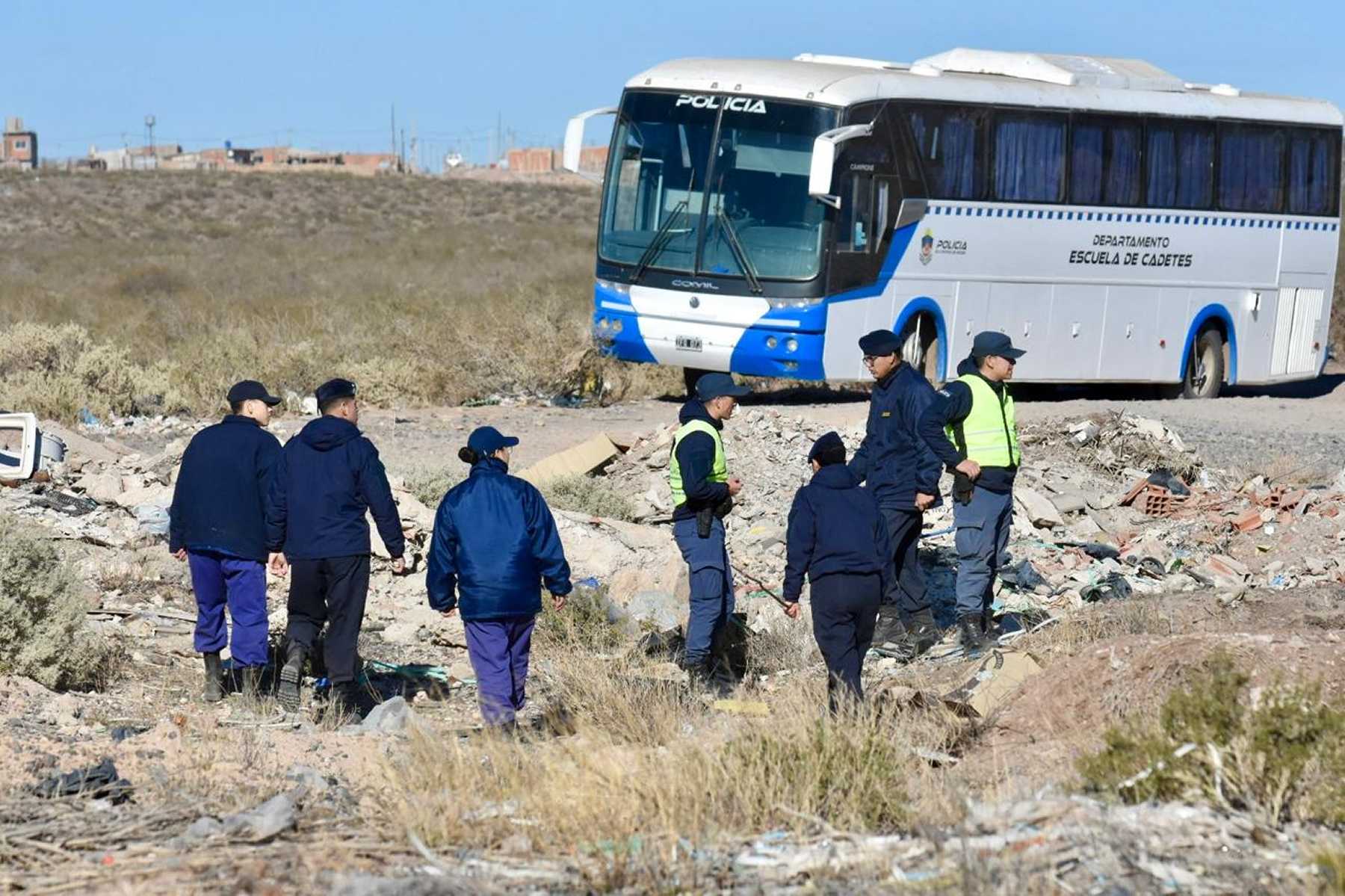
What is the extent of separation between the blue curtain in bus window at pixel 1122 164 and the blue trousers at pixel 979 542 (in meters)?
11.5

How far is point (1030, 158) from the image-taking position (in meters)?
20.4

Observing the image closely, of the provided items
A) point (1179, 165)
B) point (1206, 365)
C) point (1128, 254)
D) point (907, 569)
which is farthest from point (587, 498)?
→ point (1206, 365)

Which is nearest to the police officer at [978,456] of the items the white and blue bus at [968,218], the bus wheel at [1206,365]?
the white and blue bus at [968,218]

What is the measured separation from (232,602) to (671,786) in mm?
3639

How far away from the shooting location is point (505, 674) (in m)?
8.35

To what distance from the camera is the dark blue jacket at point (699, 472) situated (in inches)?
374

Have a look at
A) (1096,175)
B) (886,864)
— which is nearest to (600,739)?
(886,864)

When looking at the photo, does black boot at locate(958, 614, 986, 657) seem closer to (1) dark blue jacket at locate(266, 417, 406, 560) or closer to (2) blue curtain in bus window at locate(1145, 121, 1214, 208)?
(1) dark blue jacket at locate(266, 417, 406, 560)

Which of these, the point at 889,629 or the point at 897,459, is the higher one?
the point at 897,459

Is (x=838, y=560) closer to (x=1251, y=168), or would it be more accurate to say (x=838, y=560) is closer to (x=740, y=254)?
(x=740, y=254)

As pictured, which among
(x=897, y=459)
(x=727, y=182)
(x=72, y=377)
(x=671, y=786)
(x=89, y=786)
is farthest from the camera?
(x=72, y=377)

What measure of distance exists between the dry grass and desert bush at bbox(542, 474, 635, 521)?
6771 millimetres

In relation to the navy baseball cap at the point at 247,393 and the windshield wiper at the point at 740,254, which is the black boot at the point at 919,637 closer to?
the navy baseball cap at the point at 247,393

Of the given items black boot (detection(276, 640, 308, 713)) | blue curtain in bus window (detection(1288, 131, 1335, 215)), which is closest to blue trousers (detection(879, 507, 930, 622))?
black boot (detection(276, 640, 308, 713))
